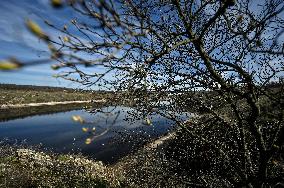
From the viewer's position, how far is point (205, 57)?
473 centimetres

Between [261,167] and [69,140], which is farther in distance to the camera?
[69,140]

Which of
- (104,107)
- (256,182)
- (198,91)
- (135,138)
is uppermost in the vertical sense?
(198,91)

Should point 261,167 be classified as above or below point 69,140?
above

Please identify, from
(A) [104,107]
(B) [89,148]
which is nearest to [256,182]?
(A) [104,107]

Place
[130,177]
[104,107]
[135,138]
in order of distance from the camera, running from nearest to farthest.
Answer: [104,107]
[135,138]
[130,177]

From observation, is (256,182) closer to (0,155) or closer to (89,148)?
(0,155)

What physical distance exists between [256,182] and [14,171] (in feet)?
33.4

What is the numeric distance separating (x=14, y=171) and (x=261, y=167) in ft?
33.9

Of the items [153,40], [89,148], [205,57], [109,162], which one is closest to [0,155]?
[109,162]

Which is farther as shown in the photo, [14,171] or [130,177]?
[130,177]

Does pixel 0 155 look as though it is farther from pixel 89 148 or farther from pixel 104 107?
pixel 104 107

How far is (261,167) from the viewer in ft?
17.5

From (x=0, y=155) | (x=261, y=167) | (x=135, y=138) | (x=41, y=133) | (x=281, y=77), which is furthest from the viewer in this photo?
(x=41, y=133)

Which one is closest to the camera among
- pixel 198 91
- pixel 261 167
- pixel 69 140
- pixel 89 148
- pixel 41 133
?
pixel 261 167
